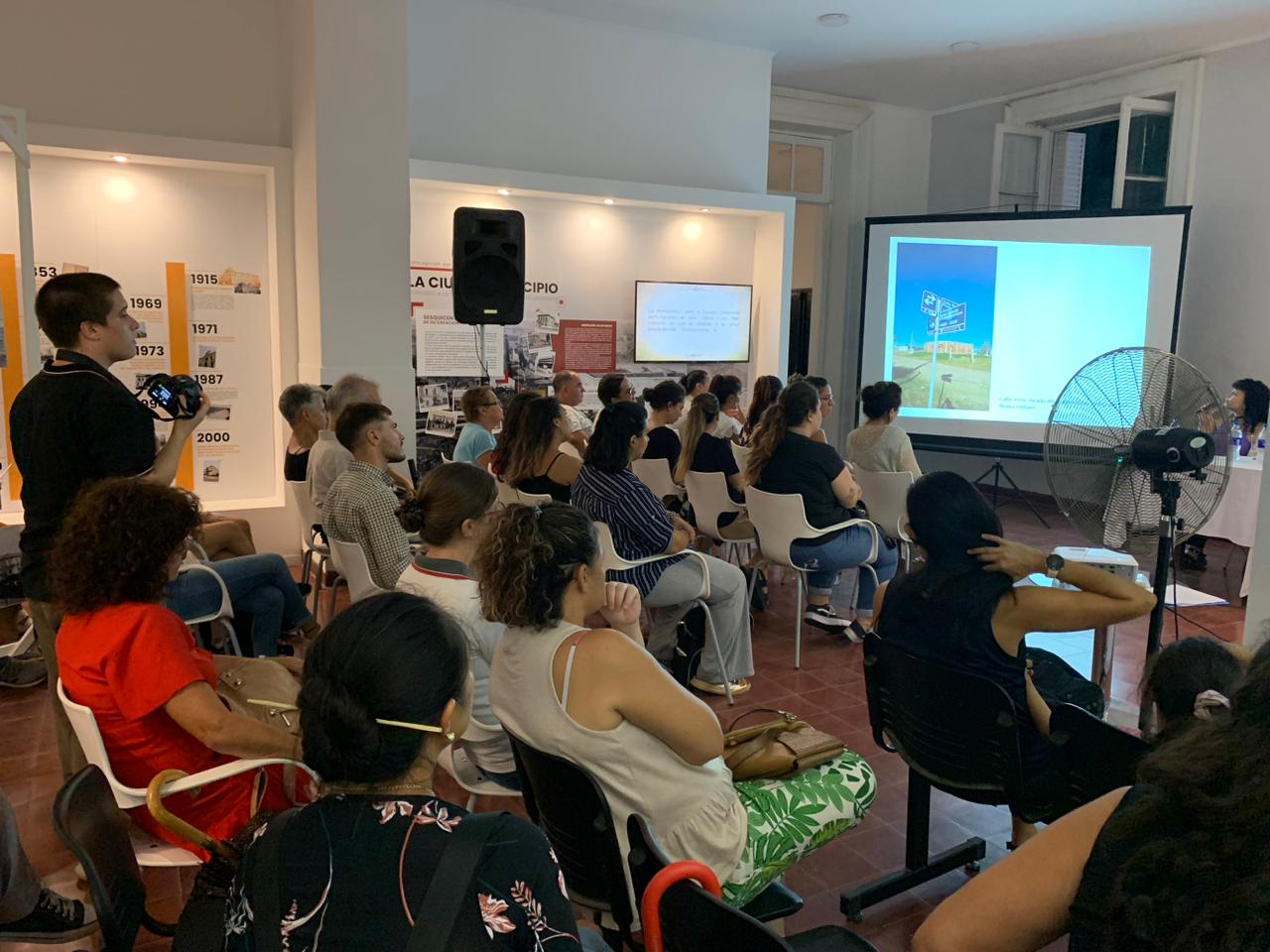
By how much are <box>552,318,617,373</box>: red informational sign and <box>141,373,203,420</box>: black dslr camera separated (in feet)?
15.6

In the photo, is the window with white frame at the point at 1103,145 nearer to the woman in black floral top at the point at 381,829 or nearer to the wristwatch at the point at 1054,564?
the wristwatch at the point at 1054,564

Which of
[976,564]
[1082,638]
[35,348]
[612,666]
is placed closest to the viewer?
[612,666]

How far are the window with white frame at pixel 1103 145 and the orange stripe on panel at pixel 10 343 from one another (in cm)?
824

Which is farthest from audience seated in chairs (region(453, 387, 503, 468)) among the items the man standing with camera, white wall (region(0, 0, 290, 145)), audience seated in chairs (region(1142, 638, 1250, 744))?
audience seated in chairs (region(1142, 638, 1250, 744))

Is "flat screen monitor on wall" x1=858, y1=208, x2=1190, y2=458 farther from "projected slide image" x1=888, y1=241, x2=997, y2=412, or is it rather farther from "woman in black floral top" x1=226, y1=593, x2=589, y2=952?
"woman in black floral top" x1=226, y1=593, x2=589, y2=952

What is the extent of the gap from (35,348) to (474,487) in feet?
7.23

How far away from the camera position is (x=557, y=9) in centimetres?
720

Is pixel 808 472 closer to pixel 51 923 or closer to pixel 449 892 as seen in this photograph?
pixel 51 923

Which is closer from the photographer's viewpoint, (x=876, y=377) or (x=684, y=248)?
(x=684, y=248)

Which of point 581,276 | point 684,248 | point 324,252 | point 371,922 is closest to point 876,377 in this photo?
point 684,248

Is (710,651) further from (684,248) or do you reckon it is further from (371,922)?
(684,248)

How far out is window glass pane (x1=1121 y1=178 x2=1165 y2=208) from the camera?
27.8 feet

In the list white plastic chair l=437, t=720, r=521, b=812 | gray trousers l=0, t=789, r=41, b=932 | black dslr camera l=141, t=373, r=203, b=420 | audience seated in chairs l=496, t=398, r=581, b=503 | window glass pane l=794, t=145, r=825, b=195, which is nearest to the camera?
gray trousers l=0, t=789, r=41, b=932

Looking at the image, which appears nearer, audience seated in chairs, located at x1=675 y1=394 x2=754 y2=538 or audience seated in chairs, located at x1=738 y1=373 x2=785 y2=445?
audience seated in chairs, located at x1=675 y1=394 x2=754 y2=538
